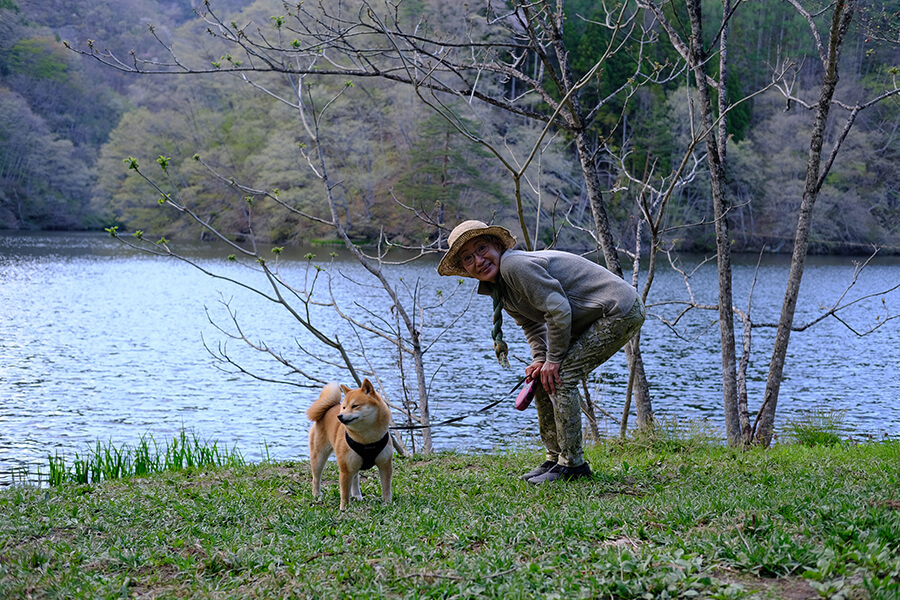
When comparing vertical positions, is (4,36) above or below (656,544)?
above

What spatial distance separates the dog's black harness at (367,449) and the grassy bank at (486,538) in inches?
14.4

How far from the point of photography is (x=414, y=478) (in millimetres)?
6852

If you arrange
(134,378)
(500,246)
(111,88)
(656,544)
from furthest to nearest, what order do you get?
(111,88), (134,378), (500,246), (656,544)

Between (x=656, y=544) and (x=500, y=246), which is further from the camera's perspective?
(x=500, y=246)

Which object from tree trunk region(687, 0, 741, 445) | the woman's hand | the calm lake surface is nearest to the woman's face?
the woman's hand

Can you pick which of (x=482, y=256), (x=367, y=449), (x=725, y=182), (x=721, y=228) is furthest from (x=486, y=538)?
(x=725, y=182)

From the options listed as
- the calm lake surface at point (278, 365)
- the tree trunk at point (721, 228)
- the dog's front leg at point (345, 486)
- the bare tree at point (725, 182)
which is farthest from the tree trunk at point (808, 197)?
the dog's front leg at point (345, 486)

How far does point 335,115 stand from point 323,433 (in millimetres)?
59269

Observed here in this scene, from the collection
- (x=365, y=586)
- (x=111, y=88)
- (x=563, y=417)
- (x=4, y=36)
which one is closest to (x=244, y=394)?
(x=563, y=417)

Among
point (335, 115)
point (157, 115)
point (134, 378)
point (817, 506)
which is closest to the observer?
point (817, 506)

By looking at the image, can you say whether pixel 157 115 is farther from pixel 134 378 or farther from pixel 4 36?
pixel 134 378

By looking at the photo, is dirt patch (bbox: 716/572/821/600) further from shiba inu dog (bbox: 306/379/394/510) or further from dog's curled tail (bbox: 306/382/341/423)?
dog's curled tail (bbox: 306/382/341/423)

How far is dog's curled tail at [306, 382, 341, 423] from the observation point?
19.7 feet

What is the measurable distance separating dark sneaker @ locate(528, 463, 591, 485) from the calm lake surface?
332 centimetres
